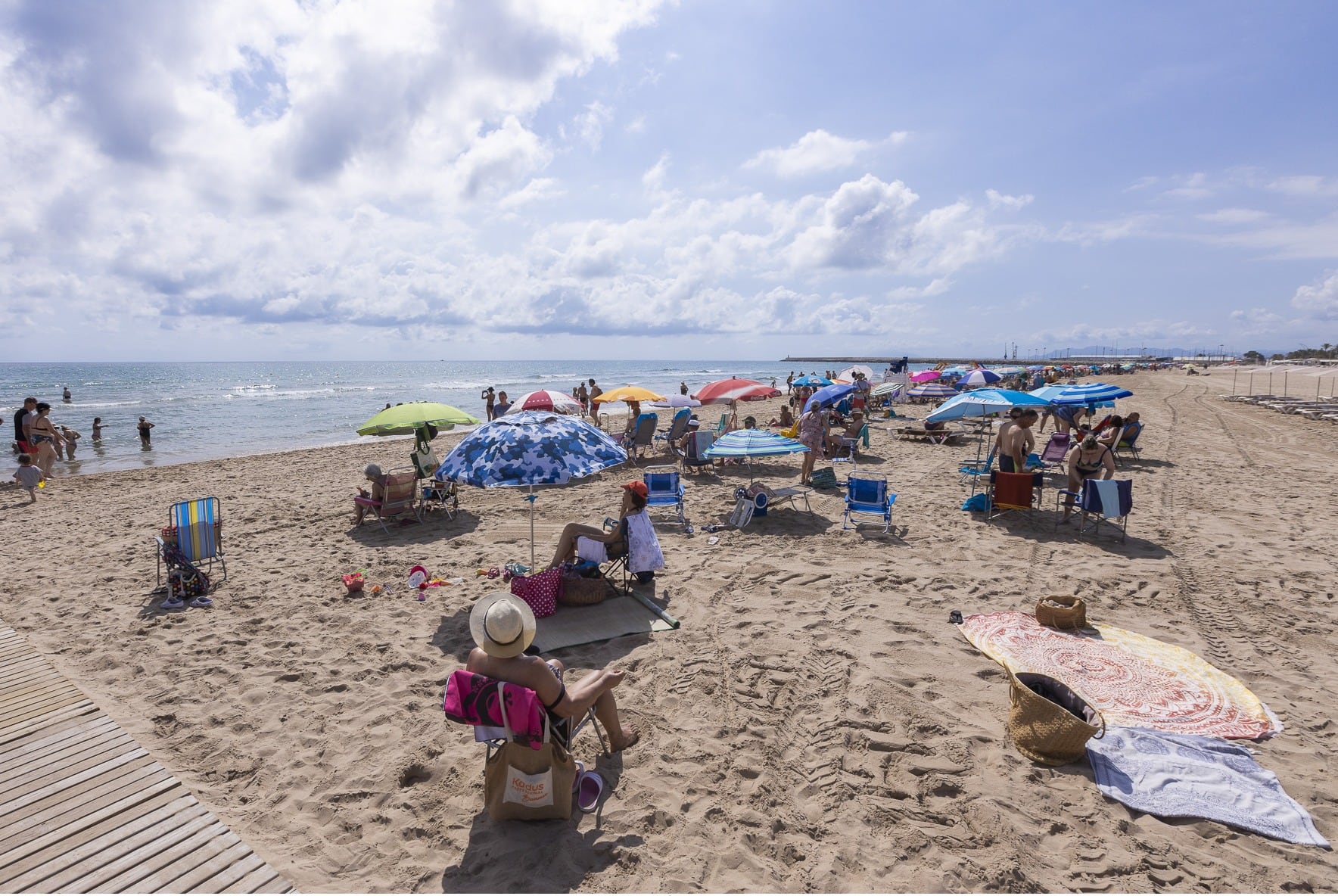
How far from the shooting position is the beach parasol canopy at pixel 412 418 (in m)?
8.04

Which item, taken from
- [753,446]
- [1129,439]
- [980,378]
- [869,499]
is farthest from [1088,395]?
[753,446]

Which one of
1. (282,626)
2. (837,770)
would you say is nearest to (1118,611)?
(837,770)

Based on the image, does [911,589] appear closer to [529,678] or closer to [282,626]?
[529,678]

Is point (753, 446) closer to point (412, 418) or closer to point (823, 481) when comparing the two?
point (823, 481)

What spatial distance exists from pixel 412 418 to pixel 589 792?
20.0ft

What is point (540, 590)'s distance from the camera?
17.9 ft

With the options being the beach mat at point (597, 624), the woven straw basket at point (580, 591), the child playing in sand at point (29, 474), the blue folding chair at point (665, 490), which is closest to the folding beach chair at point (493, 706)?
the beach mat at point (597, 624)

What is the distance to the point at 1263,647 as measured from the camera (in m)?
4.83

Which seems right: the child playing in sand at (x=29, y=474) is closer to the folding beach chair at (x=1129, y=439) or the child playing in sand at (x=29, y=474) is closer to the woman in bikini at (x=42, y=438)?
the woman in bikini at (x=42, y=438)

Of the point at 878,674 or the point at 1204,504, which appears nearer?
the point at 878,674

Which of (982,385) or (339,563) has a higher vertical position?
(982,385)

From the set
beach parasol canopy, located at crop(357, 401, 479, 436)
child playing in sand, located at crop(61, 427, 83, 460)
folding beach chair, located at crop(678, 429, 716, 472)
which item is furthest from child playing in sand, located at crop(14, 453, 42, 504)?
folding beach chair, located at crop(678, 429, 716, 472)

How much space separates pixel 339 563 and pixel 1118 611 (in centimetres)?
820

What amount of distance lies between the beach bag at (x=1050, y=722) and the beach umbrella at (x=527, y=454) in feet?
10.9
